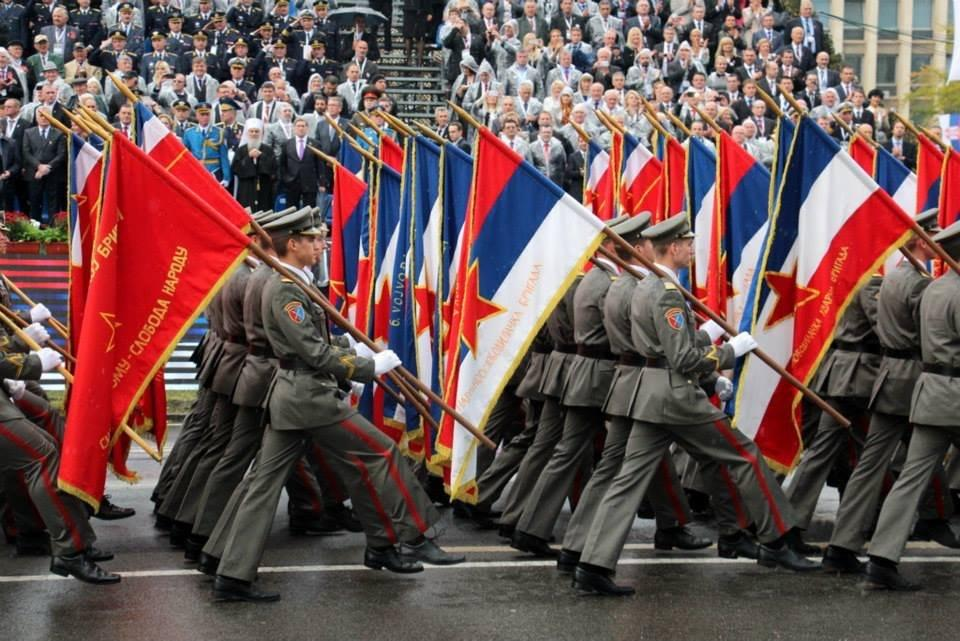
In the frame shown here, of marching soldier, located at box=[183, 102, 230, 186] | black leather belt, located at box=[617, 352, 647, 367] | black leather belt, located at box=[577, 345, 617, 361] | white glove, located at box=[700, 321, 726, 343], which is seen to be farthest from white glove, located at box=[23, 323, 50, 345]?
marching soldier, located at box=[183, 102, 230, 186]

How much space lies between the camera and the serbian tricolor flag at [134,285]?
24.7ft

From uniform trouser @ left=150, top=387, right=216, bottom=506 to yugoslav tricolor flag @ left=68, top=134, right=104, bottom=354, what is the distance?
868 millimetres

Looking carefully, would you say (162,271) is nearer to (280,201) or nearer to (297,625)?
(297,625)

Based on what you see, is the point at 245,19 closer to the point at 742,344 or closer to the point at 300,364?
the point at 300,364

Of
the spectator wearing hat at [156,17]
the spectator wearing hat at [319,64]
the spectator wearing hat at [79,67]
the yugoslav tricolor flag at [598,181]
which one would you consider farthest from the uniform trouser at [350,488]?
the spectator wearing hat at [156,17]

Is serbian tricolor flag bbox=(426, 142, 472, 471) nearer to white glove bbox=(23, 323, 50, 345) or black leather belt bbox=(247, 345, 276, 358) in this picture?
black leather belt bbox=(247, 345, 276, 358)

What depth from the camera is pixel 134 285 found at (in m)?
7.66

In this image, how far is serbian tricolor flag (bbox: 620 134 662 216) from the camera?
1235cm

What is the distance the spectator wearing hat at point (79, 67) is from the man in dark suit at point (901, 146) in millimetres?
9068

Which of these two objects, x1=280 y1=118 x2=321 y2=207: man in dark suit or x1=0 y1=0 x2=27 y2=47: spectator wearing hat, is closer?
x1=280 y1=118 x2=321 y2=207: man in dark suit

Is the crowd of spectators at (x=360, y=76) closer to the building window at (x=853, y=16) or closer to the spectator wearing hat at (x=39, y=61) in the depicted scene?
the spectator wearing hat at (x=39, y=61)

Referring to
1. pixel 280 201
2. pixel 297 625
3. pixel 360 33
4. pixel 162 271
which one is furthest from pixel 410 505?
pixel 360 33

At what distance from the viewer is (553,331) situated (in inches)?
358

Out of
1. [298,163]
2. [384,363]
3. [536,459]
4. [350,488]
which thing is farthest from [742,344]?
[298,163]
